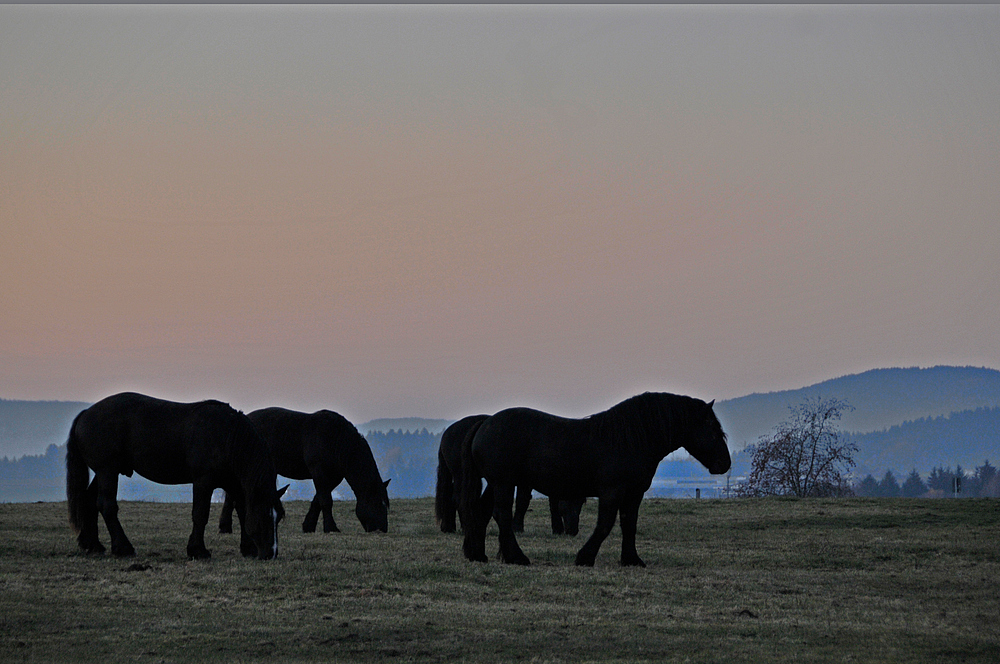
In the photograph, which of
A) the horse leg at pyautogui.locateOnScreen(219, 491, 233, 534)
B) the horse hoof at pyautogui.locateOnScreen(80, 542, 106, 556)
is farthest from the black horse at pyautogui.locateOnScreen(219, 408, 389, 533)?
the horse hoof at pyautogui.locateOnScreen(80, 542, 106, 556)

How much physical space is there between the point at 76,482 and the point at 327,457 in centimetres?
681

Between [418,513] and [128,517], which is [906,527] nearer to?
[418,513]

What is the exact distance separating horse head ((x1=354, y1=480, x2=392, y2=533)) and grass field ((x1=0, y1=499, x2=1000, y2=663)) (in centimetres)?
92

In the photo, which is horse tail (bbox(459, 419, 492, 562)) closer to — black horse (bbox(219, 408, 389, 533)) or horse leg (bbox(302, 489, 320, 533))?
black horse (bbox(219, 408, 389, 533))

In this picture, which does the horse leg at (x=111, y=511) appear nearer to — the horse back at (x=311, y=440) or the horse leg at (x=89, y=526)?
the horse leg at (x=89, y=526)

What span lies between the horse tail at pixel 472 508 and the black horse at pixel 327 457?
235 inches

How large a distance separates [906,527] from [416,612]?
16.3 m

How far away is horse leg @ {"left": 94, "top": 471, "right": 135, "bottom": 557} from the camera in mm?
19016

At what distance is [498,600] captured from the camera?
15.4 meters

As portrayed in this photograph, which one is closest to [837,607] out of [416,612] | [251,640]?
[416,612]

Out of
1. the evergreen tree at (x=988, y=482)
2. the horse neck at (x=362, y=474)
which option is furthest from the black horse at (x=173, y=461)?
the evergreen tree at (x=988, y=482)

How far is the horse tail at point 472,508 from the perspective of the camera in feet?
63.8

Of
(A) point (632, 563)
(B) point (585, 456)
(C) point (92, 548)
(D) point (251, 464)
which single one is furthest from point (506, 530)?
(C) point (92, 548)

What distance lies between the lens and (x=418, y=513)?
Answer: 30.7 metres
